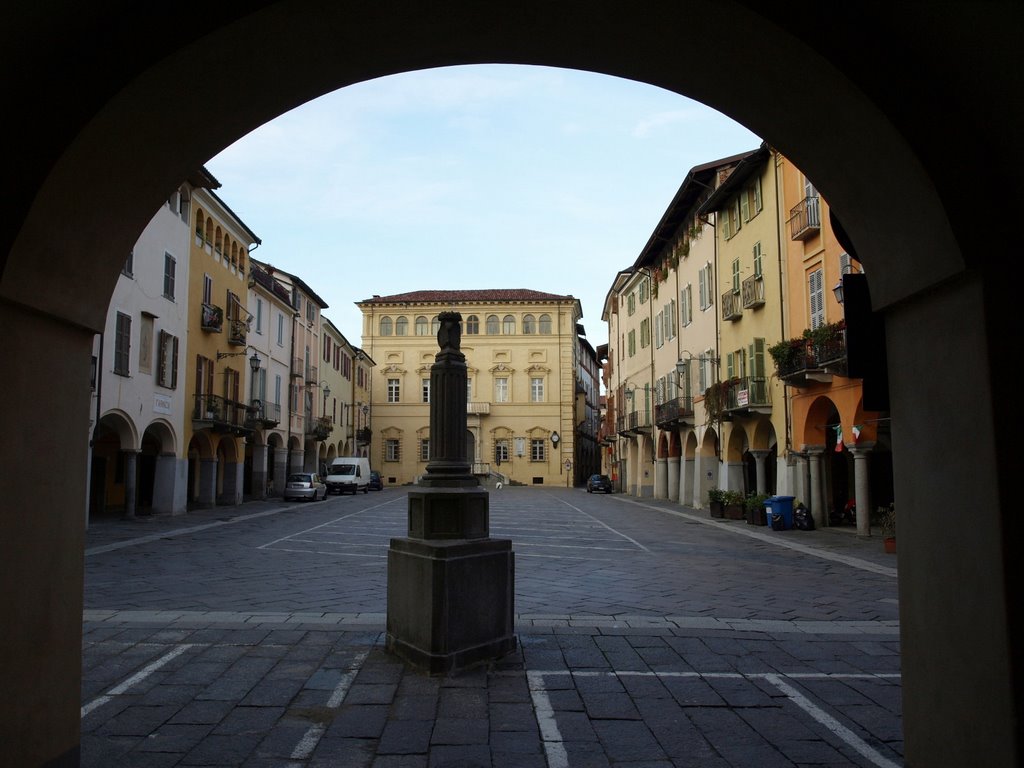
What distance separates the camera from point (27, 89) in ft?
10.5

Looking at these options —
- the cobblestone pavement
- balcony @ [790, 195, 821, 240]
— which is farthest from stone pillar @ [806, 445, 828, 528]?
the cobblestone pavement

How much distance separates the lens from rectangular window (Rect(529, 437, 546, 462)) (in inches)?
2507

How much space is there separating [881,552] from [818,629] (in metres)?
8.51

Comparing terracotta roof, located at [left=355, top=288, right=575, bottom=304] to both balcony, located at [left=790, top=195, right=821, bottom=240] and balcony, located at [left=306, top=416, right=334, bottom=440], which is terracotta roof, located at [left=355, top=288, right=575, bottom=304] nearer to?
balcony, located at [left=306, top=416, right=334, bottom=440]

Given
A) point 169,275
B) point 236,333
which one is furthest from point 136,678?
point 236,333

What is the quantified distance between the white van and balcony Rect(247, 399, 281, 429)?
22.3 ft

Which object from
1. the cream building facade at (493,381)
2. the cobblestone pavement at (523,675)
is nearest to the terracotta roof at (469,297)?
the cream building facade at (493,381)

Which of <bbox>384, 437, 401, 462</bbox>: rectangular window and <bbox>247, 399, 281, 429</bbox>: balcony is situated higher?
<bbox>247, 399, 281, 429</bbox>: balcony

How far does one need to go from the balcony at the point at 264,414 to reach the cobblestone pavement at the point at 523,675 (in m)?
20.4

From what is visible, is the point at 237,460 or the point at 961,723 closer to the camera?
the point at 961,723

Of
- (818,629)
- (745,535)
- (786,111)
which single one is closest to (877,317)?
(786,111)

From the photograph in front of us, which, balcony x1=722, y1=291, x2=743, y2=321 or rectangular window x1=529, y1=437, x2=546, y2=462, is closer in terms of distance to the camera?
balcony x1=722, y1=291, x2=743, y2=321

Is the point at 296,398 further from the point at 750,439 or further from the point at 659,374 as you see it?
the point at 750,439

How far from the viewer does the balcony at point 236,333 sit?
30922mm
